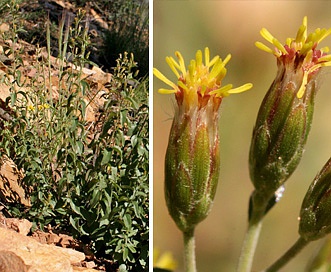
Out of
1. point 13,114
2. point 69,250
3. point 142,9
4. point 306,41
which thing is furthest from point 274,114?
point 142,9

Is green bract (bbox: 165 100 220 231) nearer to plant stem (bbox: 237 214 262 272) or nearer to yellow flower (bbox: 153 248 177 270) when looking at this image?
plant stem (bbox: 237 214 262 272)

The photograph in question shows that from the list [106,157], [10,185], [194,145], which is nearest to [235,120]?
[106,157]

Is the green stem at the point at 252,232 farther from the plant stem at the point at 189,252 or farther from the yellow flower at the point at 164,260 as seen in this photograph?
the yellow flower at the point at 164,260

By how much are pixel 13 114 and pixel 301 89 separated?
177 centimetres

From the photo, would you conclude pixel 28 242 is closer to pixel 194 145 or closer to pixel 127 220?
pixel 127 220

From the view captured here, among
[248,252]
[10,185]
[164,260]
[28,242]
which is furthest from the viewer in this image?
[10,185]

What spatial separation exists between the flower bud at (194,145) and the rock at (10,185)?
4.20ft

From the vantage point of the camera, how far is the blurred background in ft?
8.09

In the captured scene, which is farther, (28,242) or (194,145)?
(28,242)

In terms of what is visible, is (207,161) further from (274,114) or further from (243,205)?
(243,205)

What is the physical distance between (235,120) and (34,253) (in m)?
0.95

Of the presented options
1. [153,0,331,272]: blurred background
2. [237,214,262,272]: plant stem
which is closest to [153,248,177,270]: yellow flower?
[153,0,331,272]: blurred background

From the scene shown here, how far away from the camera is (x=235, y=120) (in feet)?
8.70

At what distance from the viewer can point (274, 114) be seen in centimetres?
180
